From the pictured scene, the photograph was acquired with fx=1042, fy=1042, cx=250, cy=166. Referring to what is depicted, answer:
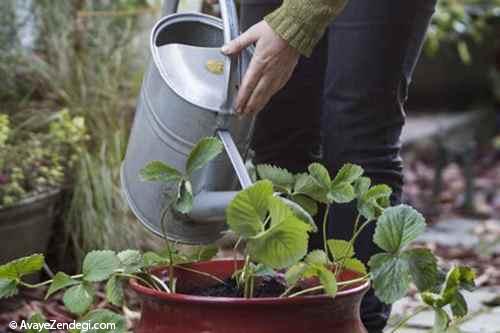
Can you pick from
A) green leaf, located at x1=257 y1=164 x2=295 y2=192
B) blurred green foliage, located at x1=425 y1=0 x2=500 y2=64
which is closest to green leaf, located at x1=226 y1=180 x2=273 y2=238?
green leaf, located at x1=257 y1=164 x2=295 y2=192

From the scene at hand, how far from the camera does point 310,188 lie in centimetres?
149

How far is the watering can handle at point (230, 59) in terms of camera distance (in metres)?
1.49

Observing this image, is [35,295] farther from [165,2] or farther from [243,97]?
[243,97]

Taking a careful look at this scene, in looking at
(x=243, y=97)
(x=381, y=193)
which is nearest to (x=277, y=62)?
(x=243, y=97)

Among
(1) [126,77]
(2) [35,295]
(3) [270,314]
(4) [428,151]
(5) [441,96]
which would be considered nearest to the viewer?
(3) [270,314]

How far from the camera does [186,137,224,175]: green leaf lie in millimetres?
1369

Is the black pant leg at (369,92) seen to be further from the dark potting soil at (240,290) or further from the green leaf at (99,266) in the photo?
the green leaf at (99,266)

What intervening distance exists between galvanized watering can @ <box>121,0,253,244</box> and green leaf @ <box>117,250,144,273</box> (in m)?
0.05

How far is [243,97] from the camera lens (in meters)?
1.50

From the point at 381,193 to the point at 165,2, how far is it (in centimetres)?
58

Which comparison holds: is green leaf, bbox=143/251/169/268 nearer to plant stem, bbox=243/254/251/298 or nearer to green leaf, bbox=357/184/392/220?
plant stem, bbox=243/254/251/298

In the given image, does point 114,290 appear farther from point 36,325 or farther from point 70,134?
point 70,134

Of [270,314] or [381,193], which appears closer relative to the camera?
[270,314]

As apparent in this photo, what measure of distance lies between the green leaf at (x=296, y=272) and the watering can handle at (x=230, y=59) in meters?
0.27
